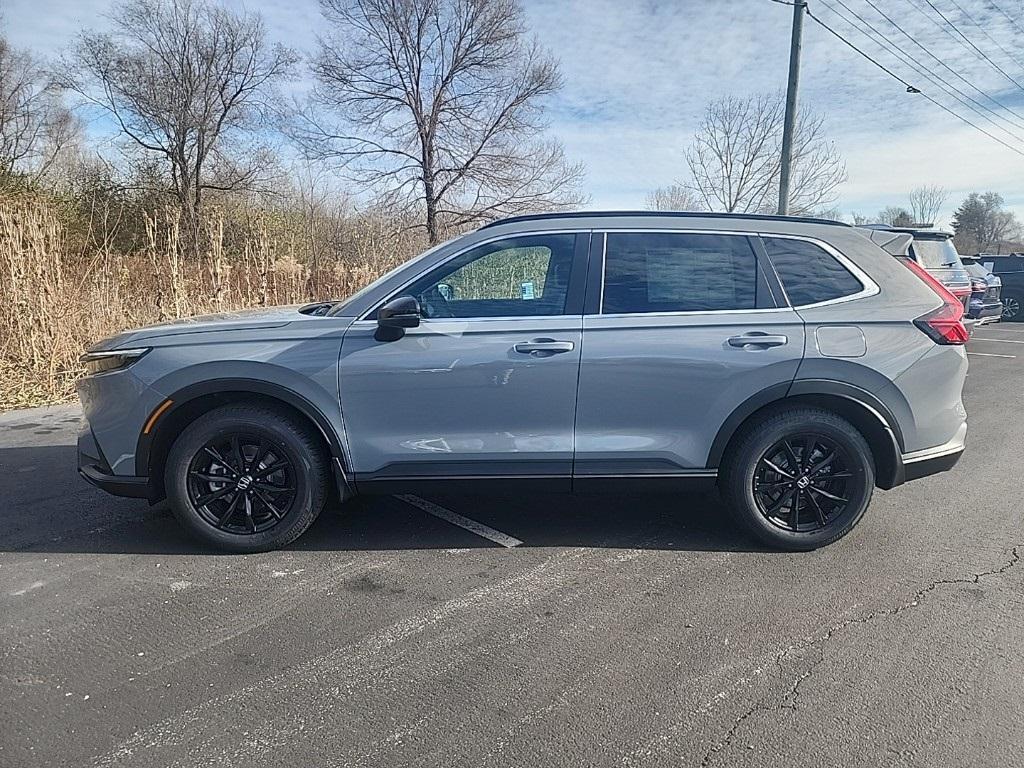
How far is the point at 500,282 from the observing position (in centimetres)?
389

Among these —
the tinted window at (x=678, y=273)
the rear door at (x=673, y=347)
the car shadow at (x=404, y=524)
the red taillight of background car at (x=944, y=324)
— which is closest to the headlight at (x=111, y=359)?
the car shadow at (x=404, y=524)

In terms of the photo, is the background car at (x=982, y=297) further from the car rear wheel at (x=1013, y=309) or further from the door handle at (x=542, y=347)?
the door handle at (x=542, y=347)

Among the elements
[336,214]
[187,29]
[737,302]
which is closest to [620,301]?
[737,302]

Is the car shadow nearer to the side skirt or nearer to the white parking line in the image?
the white parking line

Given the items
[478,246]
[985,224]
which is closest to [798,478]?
[478,246]

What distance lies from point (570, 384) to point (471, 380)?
510mm

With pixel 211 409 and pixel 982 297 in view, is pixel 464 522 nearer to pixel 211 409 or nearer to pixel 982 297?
pixel 211 409

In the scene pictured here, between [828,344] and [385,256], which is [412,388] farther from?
[385,256]

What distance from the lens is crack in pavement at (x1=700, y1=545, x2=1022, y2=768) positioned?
234cm

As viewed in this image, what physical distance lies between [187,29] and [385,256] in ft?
44.4

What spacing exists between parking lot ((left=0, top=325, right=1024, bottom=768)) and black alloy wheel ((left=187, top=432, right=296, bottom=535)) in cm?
24

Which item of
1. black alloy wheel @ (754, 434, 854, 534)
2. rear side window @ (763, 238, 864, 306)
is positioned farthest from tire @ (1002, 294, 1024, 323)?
black alloy wheel @ (754, 434, 854, 534)

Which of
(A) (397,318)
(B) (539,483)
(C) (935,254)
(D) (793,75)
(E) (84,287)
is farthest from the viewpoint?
(D) (793,75)

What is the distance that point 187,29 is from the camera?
22.5 meters
